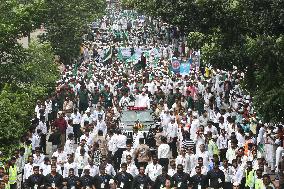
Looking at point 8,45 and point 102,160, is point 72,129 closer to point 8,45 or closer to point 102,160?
point 8,45

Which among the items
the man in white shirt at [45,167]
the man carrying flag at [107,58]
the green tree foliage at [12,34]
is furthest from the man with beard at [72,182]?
the man carrying flag at [107,58]

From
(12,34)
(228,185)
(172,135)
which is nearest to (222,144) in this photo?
(172,135)

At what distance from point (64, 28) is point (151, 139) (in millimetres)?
20553

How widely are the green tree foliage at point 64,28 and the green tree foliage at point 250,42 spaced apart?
600 inches

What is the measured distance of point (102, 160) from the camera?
60.5 ft

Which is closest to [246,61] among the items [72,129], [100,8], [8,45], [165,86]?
[72,129]

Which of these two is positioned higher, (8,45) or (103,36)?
(8,45)

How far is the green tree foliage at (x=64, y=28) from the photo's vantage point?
41.1 meters

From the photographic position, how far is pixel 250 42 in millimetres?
16844

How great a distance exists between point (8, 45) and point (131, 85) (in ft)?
28.0

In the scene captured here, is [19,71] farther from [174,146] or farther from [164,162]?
[164,162]

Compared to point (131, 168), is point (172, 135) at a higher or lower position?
lower

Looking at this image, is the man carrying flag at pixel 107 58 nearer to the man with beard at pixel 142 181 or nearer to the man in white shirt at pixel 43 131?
the man in white shirt at pixel 43 131

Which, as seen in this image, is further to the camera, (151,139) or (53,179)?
(151,139)
